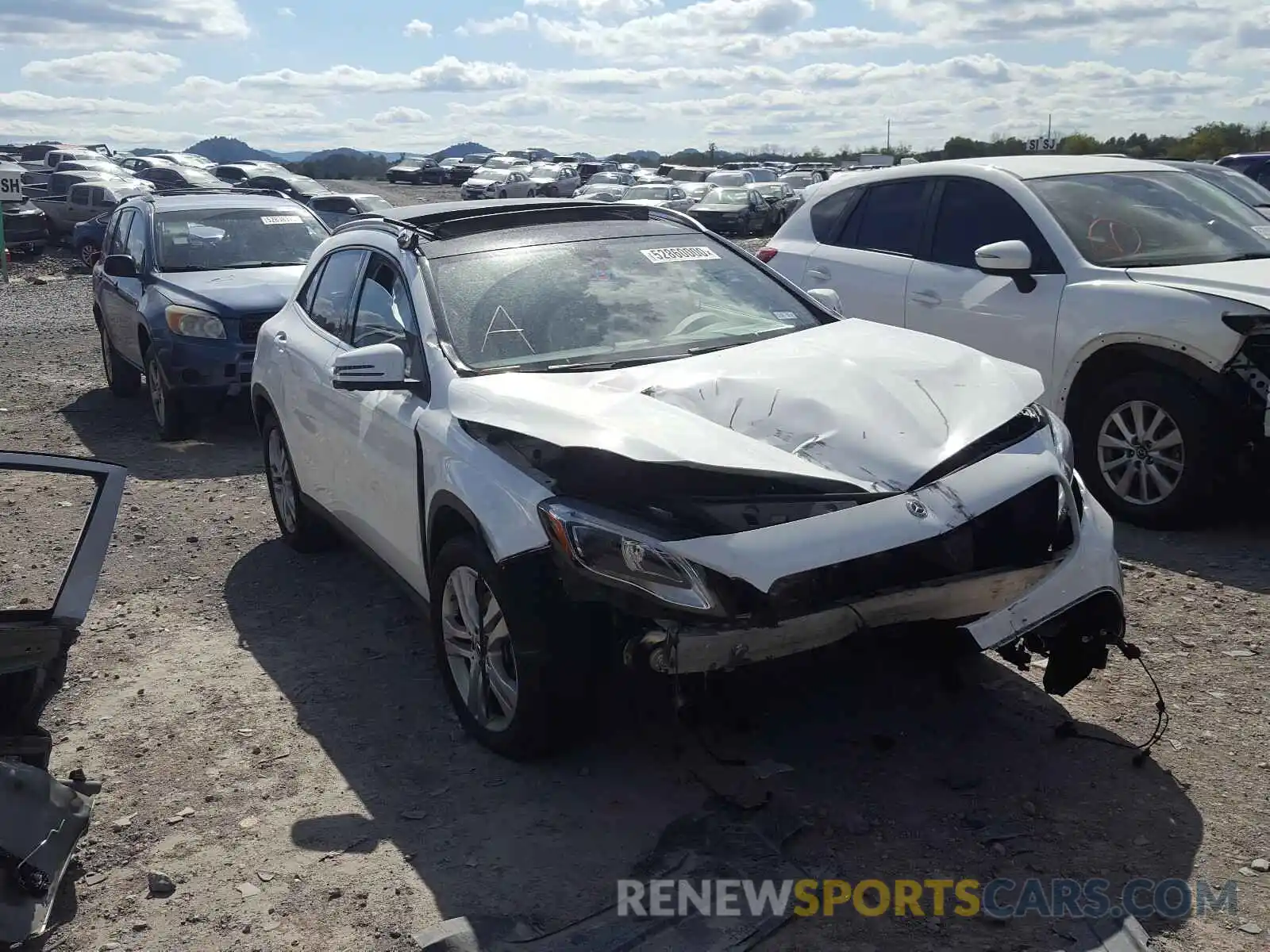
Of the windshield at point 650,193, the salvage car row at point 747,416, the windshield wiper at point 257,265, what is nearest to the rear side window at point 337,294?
the salvage car row at point 747,416

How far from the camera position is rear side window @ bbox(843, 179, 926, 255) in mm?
7762

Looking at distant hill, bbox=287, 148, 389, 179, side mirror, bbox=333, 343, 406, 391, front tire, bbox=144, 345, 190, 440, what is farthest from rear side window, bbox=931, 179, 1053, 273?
distant hill, bbox=287, 148, 389, 179

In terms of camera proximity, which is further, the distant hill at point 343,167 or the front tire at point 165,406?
the distant hill at point 343,167

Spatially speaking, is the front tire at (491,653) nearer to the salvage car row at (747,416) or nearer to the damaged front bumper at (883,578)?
the salvage car row at (747,416)

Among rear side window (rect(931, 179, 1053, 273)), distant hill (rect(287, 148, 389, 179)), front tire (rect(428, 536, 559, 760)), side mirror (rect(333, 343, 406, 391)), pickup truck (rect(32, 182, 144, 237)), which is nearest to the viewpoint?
front tire (rect(428, 536, 559, 760))

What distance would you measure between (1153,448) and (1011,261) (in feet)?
4.04

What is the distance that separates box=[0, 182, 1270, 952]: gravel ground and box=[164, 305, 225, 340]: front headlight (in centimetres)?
411

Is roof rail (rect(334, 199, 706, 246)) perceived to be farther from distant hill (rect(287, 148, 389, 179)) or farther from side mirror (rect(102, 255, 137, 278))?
distant hill (rect(287, 148, 389, 179))

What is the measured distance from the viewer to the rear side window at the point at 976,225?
6.96 m

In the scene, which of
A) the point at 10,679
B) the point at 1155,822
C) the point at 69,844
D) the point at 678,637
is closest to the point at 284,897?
the point at 69,844

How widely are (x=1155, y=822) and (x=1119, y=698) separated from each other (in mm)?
860

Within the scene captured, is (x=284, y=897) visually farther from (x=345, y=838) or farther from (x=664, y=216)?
(x=664, y=216)

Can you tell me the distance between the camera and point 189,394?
373 inches

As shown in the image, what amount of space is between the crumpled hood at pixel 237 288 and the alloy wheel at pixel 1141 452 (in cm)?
592
